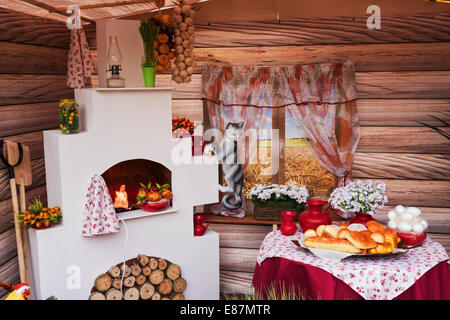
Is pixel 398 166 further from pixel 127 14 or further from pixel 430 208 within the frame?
pixel 127 14

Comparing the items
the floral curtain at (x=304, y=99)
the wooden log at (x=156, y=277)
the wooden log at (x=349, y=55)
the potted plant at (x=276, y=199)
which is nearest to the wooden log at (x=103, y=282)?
the wooden log at (x=156, y=277)

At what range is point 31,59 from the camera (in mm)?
4133

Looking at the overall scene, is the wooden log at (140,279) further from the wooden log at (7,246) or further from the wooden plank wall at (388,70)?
the wooden plank wall at (388,70)

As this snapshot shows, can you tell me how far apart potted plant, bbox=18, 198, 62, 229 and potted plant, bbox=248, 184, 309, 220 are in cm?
194

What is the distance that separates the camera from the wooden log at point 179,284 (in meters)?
Result: 4.07

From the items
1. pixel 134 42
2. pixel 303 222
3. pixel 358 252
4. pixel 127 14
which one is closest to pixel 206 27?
pixel 127 14

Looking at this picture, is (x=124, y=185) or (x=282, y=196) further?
(x=282, y=196)

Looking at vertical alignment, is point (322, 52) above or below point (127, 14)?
below

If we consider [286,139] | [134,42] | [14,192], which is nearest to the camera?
[14,192]

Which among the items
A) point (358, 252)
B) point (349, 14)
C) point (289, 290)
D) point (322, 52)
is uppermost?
point (349, 14)

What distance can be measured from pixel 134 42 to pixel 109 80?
46 cm

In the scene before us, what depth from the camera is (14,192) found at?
11.5 feet

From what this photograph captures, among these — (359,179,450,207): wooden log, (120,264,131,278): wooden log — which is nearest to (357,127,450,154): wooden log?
(359,179,450,207): wooden log

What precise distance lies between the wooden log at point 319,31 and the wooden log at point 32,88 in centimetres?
145
